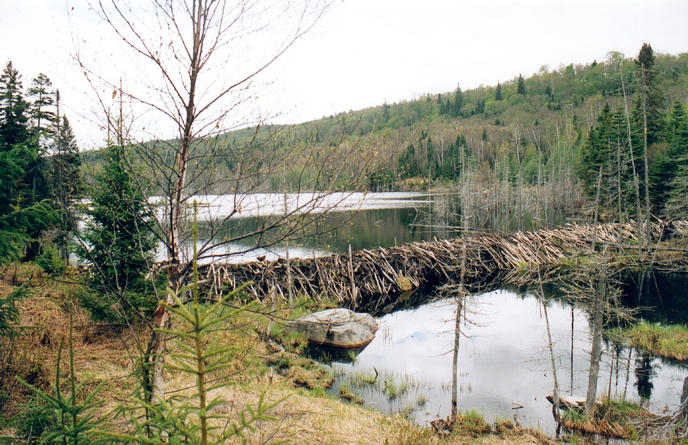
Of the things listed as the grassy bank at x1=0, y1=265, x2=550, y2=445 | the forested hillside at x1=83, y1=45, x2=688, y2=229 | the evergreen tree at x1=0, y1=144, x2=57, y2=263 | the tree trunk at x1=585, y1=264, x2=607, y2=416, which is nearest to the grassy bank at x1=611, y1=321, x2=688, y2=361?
the tree trunk at x1=585, y1=264, x2=607, y2=416

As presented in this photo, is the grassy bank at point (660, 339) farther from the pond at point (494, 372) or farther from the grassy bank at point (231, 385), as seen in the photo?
the grassy bank at point (231, 385)

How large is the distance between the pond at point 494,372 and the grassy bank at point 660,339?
45cm

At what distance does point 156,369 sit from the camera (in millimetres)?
3748

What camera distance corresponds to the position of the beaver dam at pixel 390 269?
1625 cm

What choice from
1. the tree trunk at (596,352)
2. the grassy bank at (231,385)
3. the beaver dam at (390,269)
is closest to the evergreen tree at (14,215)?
the grassy bank at (231,385)

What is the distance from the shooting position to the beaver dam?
16.2 meters

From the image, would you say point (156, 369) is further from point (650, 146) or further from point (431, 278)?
point (650, 146)

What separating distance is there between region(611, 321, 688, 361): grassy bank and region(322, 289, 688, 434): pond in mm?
451

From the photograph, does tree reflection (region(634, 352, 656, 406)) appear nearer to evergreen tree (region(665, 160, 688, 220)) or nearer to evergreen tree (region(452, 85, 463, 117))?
evergreen tree (region(665, 160, 688, 220))

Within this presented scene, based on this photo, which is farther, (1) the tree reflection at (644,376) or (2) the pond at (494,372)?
(1) the tree reflection at (644,376)

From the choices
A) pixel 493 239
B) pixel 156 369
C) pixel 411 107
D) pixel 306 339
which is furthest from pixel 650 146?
pixel 411 107

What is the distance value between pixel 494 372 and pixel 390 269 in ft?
32.2

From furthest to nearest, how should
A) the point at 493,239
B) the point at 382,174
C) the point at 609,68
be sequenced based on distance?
Result: the point at 609,68 < the point at 493,239 < the point at 382,174

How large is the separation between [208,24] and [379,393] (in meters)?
8.94
